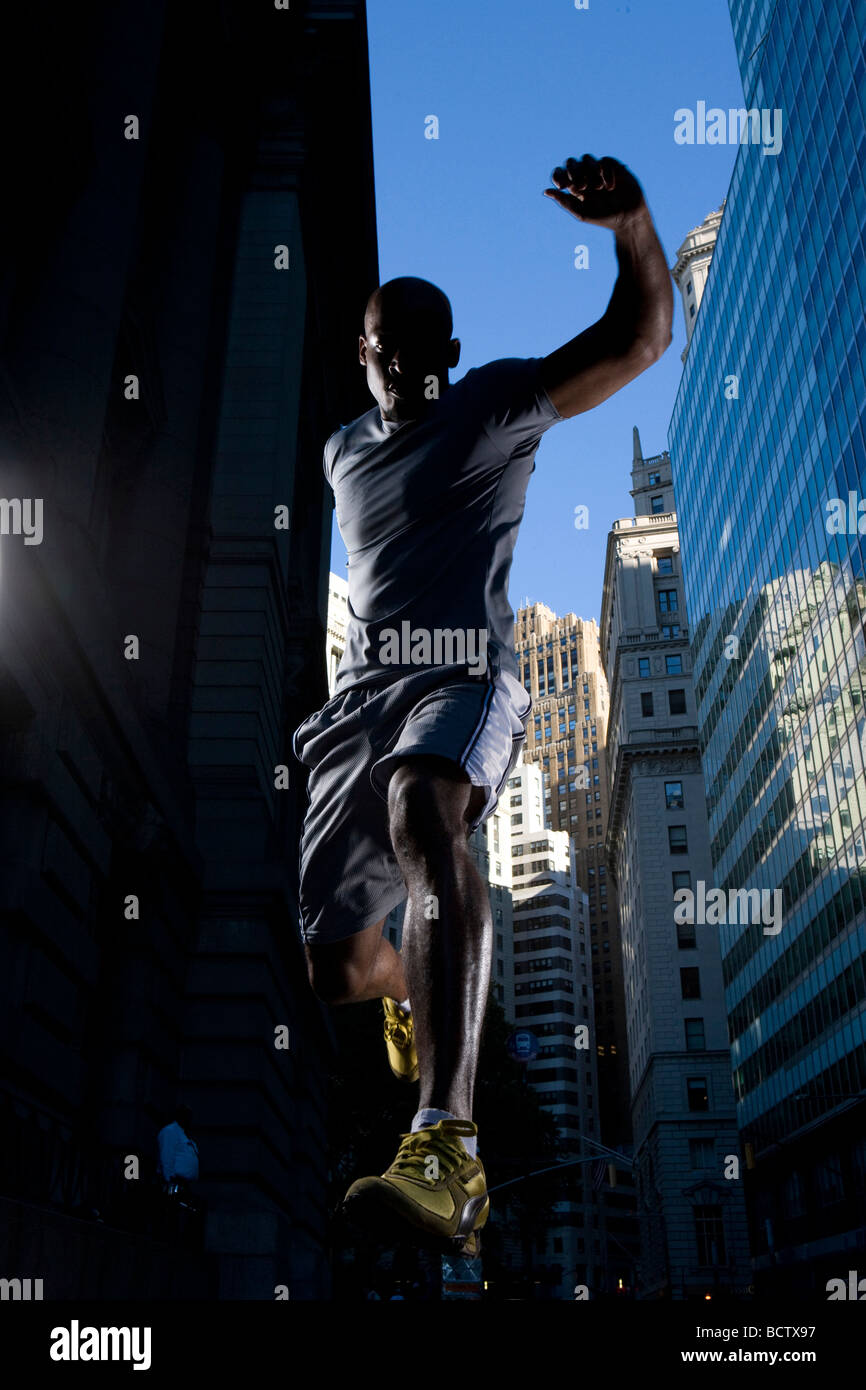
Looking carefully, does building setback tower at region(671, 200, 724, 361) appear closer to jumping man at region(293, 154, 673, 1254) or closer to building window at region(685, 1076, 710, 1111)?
building window at region(685, 1076, 710, 1111)

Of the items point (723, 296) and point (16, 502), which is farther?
point (723, 296)

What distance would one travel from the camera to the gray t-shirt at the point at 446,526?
2.97 meters

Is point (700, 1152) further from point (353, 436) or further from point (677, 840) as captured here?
point (353, 436)

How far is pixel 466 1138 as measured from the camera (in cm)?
242

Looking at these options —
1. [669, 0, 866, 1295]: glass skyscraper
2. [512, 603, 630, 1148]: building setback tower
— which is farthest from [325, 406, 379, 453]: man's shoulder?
[512, 603, 630, 1148]: building setback tower

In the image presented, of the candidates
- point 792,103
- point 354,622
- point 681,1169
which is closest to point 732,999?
point 681,1169

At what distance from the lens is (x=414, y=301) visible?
2984 millimetres

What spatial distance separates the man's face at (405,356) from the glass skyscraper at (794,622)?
44.1 metres

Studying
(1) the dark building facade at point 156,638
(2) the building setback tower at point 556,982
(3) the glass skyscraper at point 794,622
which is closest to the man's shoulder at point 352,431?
(1) the dark building facade at point 156,638

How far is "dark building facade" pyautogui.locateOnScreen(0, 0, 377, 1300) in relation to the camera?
9.88 meters

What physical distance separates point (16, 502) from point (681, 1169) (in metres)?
83.5

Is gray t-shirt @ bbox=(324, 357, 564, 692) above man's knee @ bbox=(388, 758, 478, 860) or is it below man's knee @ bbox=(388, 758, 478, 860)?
above

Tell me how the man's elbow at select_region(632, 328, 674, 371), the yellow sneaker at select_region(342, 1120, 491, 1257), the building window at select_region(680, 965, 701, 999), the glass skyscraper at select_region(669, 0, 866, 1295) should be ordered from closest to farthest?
the yellow sneaker at select_region(342, 1120, 491, 1257)
the man's elbow at select_region(632, 328, 674, 371)
the glass skyscraper at select_region(669, 0, 866, 1295)
the building window at select_region(680, 965, 701, 999)
